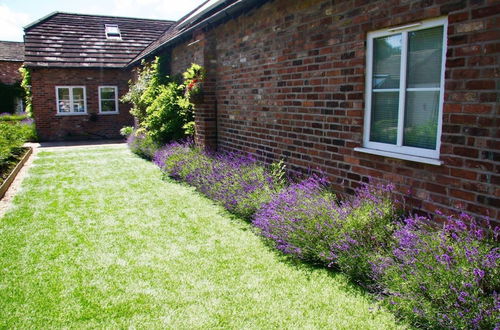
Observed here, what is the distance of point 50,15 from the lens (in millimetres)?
21625

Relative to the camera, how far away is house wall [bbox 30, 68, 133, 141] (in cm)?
1905

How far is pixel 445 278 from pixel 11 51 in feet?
137

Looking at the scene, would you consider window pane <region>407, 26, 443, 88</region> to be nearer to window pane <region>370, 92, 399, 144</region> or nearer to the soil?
window pane <region>370, 92, 399, 144</region>

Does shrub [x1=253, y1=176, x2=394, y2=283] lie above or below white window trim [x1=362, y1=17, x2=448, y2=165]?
below

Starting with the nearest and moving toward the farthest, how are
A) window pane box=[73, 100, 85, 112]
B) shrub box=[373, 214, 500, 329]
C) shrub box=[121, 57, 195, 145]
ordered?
shrub box=[373, 214, 500, 329] → shrub box=[121, 57, 195, 145] → window pane box=[73, 100, 85, 112]

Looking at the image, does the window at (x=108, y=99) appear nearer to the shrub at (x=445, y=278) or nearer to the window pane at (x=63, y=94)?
the window pane at (x=63, y=94)

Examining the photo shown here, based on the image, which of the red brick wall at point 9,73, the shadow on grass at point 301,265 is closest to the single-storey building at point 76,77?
the red brick wall at point 9,73

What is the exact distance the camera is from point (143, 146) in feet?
43.4

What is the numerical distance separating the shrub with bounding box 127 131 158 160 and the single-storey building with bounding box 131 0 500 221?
17.6ft

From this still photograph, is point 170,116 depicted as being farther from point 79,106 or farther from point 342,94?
point 79,106

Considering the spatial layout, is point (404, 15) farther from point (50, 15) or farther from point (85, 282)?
point (50, 15)

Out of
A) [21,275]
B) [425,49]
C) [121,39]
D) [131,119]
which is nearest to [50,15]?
[121,39]

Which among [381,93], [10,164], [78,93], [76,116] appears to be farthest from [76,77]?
[381,93]

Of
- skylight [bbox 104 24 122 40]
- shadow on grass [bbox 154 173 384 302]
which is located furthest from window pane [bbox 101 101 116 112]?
shadow on grass [bbox 154 173 384 302]
